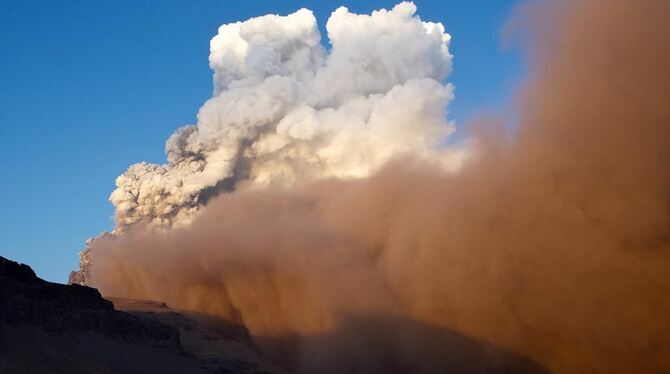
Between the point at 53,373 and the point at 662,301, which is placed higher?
the point at 662,301

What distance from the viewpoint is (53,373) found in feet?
102

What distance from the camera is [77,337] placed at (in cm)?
3628

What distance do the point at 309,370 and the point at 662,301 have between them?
68.5 ft

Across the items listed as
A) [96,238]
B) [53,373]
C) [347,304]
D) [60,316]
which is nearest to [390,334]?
[347,304]

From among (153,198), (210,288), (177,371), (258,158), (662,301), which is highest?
(258,158)

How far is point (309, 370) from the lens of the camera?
51906 mm

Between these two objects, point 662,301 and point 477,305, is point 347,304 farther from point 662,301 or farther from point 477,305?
point 662,301

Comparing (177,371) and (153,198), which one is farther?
(153,198)

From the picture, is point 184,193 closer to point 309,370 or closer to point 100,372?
point 309,370

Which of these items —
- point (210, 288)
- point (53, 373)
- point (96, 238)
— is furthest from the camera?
point (96, 238)

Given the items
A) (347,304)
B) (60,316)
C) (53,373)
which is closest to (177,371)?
(60,316)

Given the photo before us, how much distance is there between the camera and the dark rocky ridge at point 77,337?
105 ft

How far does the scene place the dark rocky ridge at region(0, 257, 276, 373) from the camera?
105ft

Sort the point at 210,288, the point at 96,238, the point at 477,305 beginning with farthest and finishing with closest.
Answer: the point at 96,238 < the point at 210,288 < the point at 477,305
